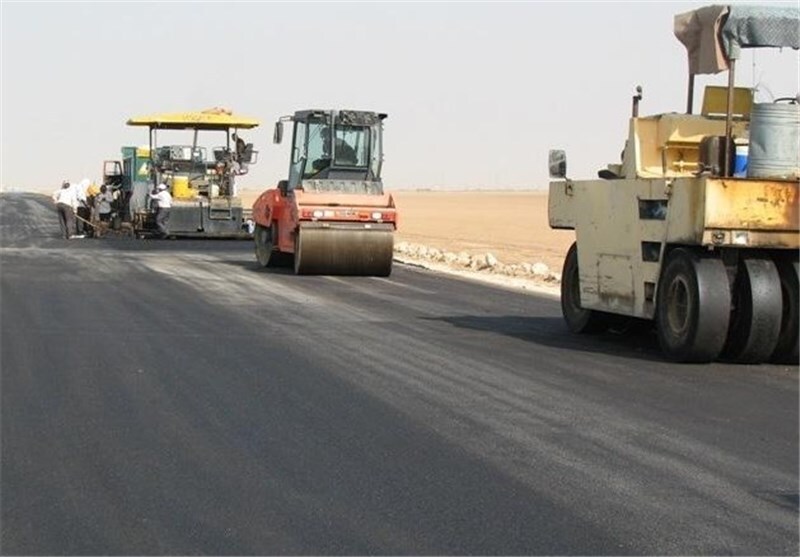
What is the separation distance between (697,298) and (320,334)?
3776 millimetres

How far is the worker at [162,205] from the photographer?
3100 centimetres

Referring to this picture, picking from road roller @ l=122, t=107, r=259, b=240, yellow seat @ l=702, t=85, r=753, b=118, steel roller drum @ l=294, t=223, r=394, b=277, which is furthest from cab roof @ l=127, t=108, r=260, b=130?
yellow seat @ l=702, t=85, r=753, b=118

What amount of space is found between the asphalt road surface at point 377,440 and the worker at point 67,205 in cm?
1866

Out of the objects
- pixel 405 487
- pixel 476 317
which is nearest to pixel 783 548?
pixel 405 487

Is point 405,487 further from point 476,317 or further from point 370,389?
point 476,317

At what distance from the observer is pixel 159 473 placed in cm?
689

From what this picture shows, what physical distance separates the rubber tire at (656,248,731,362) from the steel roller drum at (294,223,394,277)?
992cm

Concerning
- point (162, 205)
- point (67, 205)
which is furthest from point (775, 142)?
point (67, 205)

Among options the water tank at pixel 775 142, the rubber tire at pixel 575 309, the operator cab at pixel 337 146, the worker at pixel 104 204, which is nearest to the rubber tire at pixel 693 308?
the water tank at pixel 775 142

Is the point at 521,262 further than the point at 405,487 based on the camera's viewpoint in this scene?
Yes

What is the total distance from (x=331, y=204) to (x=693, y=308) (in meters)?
10.9

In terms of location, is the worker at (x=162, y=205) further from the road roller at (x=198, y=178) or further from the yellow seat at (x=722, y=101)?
the yellow seat at (x=722, y=101)

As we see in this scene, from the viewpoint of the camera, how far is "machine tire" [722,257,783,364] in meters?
11.0

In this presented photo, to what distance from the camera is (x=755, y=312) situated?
11023 millimetres
